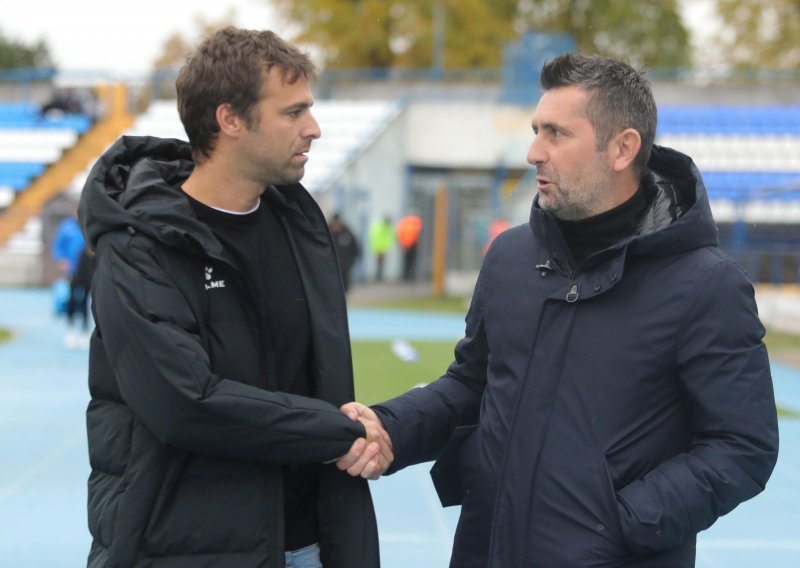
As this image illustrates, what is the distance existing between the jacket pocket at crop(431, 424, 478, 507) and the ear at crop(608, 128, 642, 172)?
2.59 ft

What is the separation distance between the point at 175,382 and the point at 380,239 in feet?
75.4

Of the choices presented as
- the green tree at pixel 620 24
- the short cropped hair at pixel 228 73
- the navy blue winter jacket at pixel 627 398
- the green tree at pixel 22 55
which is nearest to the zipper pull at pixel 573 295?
the navy blue winter jacket at pixel 627 398

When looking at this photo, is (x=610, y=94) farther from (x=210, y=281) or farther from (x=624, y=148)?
(x=210, y=281)

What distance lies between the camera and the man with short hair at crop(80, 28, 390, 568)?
250 centimetres

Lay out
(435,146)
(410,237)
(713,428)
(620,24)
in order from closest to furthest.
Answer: (713,428)
(410,237)
(435,146)
(620,24)

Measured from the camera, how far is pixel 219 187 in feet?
8.95

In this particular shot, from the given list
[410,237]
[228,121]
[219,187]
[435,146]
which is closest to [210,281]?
[219,187]

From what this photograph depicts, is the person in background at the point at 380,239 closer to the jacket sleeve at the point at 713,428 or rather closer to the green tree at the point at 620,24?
the green tree at the point at 620,24

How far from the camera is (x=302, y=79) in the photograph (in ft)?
9.09

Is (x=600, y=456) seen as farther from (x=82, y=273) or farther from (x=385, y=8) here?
(x=385, y=8)

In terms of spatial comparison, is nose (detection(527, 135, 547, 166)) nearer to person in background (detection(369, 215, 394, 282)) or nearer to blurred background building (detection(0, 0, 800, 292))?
blurred background building (detection(0, 0, 800, 292))

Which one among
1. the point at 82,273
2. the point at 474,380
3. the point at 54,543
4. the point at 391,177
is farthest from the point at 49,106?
the point at 474,380

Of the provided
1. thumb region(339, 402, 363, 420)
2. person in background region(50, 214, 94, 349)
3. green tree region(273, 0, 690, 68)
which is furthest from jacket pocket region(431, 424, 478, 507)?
green tree region(273, 0, 690, 68)

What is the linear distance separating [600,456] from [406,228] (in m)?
22.7
